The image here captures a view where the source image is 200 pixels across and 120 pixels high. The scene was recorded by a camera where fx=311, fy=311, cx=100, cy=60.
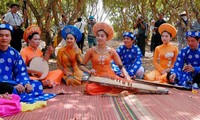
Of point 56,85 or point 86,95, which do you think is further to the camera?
point 56,85

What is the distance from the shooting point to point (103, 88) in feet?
17.1

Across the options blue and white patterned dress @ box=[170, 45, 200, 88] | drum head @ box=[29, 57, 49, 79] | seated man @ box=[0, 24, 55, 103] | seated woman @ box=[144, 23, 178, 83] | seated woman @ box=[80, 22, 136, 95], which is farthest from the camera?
seated woman @ box=[144, 23, 178, 83]

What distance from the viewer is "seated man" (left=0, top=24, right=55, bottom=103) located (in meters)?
4.32

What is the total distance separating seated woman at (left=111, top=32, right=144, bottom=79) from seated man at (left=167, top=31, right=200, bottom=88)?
99 centimetres

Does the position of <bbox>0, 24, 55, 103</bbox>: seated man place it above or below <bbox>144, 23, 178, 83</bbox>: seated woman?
below

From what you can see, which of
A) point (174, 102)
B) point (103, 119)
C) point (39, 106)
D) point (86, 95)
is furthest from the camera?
point (86, 95)

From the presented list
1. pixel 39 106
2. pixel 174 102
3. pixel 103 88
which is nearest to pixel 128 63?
pixel 103 88

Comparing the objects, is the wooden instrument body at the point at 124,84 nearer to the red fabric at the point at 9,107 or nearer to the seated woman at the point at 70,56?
the seated woman at the point at 70,56

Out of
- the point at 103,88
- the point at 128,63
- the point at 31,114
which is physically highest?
the point at 128,63

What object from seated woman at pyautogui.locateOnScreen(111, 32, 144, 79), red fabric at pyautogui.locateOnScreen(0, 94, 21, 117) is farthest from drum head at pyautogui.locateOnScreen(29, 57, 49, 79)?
red fabric at pyautogui.locateOnScreen(0, 94, 21, 117)

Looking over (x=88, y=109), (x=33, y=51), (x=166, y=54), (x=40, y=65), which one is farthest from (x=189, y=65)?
(x=33, y=51)

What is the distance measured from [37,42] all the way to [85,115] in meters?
2.67

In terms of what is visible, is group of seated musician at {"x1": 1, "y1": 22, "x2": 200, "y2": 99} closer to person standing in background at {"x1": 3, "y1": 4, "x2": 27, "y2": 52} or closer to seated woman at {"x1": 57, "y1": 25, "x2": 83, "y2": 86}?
seated woman at {"x1": 57, "y1": 25, "x2": 83, "y2": 86}

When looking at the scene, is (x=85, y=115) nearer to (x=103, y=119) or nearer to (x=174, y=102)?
(x=103, y=119)
